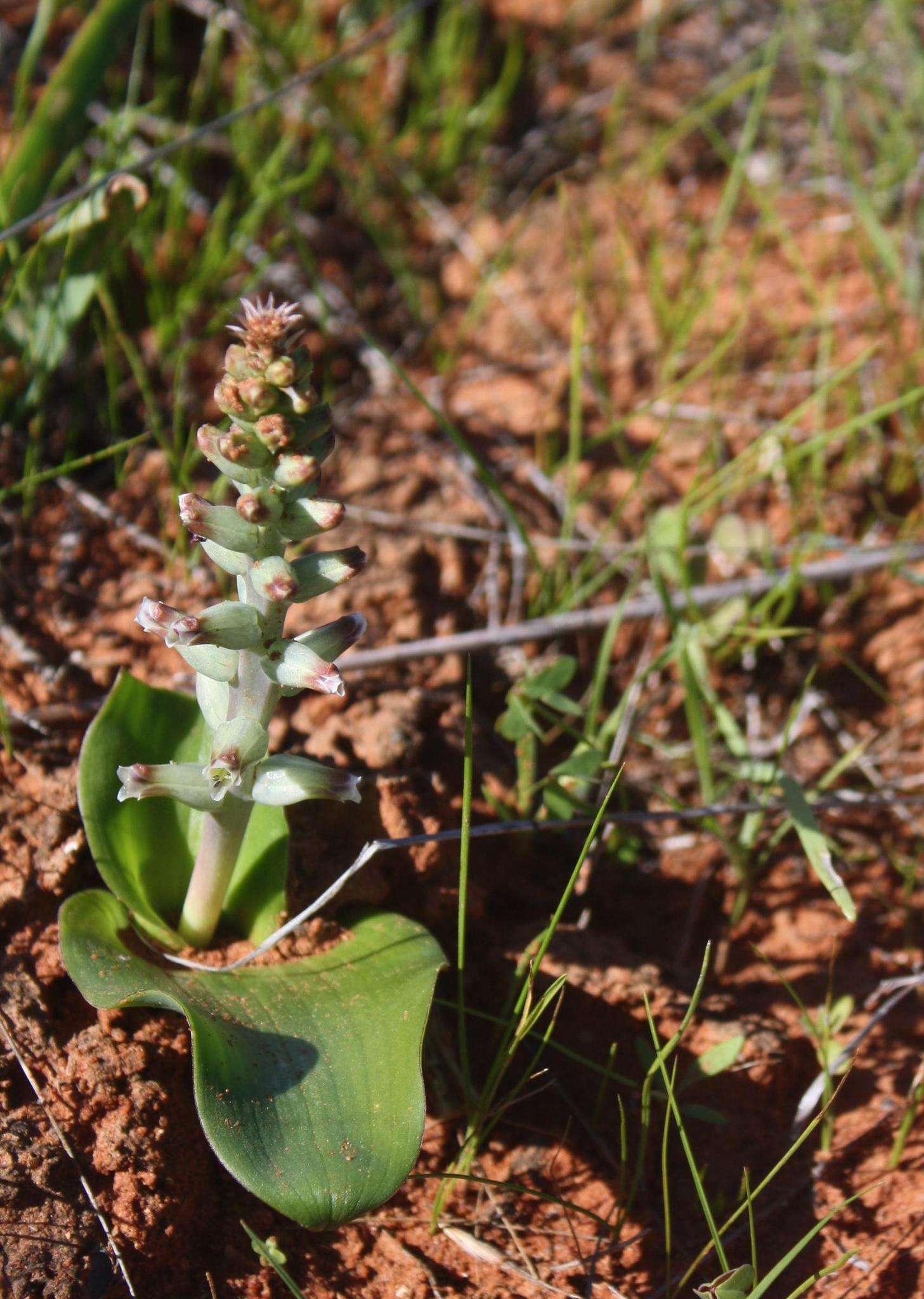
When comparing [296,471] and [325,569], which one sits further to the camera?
[325,569]

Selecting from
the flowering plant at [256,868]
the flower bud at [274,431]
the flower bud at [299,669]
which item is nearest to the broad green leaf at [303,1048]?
the flowering plant at [256,868]

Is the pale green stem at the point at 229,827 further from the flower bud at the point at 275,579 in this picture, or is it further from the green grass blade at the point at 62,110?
the green grass blade at the point at 62,110

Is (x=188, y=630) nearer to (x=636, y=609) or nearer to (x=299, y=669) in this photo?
(x=299, y=669)

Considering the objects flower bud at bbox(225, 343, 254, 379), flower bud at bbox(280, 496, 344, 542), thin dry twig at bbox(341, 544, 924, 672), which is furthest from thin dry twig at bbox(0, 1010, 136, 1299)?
flower bud at bbox(225, 343, 254, 379)

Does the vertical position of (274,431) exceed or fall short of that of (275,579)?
it exceeds it

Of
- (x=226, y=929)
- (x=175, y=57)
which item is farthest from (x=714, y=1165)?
(x=175, y=57)

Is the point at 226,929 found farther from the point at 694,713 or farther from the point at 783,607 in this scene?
the point at 783,607

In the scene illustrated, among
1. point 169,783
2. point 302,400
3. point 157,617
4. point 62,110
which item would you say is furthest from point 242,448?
point 62,110
